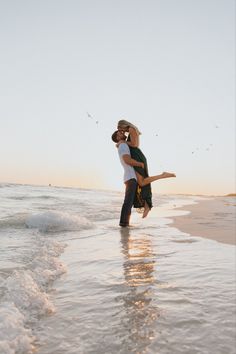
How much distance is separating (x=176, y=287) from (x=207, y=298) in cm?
36

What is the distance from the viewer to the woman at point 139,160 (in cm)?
835

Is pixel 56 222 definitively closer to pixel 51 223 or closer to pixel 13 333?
pixel 51 223

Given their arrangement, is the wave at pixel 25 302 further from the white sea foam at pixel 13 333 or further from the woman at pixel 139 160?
the woman at pixel 139 160

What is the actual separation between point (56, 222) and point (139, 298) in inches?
225

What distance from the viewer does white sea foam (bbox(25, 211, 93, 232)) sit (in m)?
8.25

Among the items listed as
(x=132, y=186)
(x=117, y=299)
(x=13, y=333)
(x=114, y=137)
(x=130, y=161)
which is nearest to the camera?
(x=13, y=333)

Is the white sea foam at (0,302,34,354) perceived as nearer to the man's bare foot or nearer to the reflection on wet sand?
the reflection on wet sand

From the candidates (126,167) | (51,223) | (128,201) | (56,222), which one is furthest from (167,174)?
(51,223)

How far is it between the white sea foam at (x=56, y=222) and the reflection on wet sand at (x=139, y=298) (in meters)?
3.19

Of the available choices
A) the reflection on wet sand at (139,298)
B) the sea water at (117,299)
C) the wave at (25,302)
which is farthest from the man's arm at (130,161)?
the wave at (25,302)

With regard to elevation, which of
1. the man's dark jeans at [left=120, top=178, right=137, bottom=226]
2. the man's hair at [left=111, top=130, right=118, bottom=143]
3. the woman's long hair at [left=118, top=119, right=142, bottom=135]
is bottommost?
the man's dark jeans at [left=120, top=178, right=137, bottom=226]

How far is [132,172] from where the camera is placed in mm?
8500

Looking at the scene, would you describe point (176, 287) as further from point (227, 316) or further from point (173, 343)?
point (173, 343)

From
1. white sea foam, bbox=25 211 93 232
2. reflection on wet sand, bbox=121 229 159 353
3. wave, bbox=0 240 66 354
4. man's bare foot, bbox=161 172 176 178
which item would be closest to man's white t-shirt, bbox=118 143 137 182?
man's bare foot, bbox=161 172 176 178
